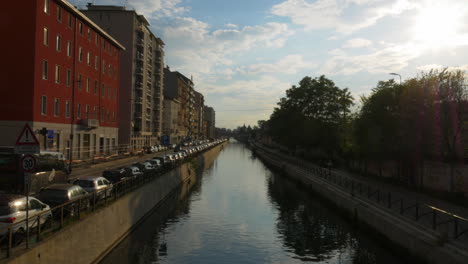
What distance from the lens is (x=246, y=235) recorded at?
23625mm

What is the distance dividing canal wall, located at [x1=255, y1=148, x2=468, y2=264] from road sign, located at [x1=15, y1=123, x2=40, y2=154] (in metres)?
14.5

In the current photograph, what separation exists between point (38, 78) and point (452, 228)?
3749 cm

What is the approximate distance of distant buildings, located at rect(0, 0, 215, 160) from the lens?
36.9 m

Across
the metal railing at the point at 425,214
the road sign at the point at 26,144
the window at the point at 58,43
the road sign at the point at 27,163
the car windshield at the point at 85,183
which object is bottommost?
→ the metal railing at the point at 425,214

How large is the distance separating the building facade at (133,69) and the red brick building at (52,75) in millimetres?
18274

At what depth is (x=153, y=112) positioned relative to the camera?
95.0 m

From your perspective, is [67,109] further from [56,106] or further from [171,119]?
[171,119]

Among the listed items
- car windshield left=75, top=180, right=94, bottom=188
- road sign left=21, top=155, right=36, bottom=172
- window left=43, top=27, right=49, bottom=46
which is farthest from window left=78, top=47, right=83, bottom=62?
road sign left=21, top=155, right=36, bottom=172

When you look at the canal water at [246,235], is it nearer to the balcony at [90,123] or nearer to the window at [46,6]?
the balcony at [90,123]

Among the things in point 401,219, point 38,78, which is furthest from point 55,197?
point 38,78

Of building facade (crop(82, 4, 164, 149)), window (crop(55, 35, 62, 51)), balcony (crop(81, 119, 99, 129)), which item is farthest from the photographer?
building facade (crop(82, 4, 164, 149))

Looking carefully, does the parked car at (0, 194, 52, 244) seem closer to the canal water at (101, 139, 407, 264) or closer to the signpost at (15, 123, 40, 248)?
the signpost at (15, 123, 40, 248)

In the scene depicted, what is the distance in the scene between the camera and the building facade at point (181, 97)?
426 ft

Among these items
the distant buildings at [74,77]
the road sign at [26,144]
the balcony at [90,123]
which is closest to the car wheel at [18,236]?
the road sign at [26,144]
